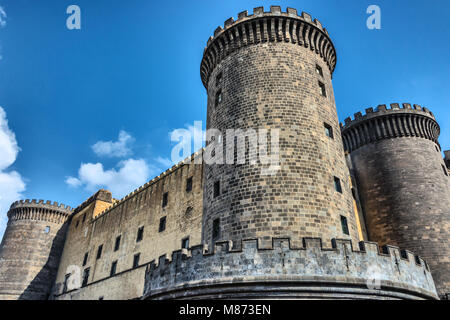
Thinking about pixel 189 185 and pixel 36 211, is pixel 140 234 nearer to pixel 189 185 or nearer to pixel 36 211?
pixel 189 185

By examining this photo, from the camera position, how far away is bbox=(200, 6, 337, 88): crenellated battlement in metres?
16.5

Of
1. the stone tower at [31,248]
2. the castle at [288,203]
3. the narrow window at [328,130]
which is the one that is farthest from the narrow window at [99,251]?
the narrow window at [328,130]

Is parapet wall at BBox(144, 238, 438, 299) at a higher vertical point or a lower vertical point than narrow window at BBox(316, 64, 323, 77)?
lower

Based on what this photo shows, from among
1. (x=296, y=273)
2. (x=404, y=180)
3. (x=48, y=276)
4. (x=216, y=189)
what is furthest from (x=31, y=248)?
(x=296, y=273)

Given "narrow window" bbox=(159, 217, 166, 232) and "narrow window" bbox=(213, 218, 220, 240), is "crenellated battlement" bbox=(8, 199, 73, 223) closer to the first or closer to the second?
"narrow window" bbox=(159, 217, 166, 232)

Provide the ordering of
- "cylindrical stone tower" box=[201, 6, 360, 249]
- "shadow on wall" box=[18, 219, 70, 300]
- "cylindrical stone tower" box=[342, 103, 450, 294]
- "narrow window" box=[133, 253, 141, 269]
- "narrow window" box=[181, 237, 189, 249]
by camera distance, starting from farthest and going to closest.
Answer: "shadow on wall" box=[18, 219, 70, 300]
"narrow window" box=[133, 253, 141, 269]
"narrow window" box=[181, 237, 189, 249]
"cylindrical stone tower" box=[342, 103, 450, 294]
"cylindrical stone tower" box=[201, 6, 360, 249]

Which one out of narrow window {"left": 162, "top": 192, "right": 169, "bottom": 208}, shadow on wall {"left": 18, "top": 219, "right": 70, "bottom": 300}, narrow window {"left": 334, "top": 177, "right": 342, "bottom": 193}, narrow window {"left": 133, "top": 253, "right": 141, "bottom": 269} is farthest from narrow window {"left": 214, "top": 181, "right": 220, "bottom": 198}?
shadow on wall {"left": 18, "top": 219, "right": 70, "bottom": 300}

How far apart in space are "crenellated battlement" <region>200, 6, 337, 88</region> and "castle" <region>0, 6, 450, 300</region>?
6 cm

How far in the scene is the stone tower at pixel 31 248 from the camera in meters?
36.6

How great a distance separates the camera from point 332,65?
1875cm

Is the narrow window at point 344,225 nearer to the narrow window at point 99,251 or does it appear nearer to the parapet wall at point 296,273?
the parapet wall at point 296,273

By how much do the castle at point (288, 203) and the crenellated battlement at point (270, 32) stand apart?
2.6 inches

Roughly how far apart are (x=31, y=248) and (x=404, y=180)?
36.7 m
